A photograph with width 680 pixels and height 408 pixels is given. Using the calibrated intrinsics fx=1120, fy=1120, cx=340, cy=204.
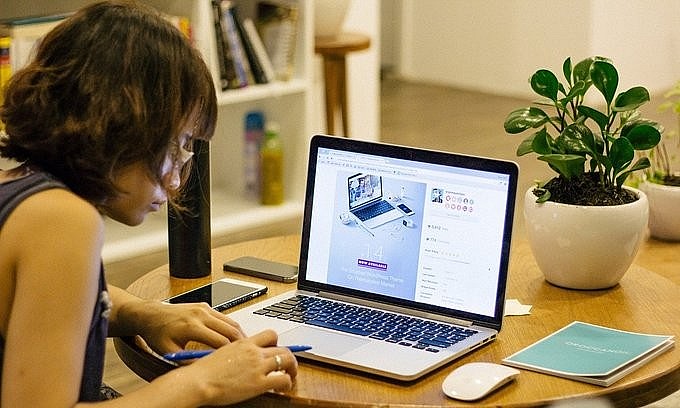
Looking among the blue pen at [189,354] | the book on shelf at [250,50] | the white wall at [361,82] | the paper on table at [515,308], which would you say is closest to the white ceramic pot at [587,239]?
the paper on table at [515,308]

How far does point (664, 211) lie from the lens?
2.32 metres

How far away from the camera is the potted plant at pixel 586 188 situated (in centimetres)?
172

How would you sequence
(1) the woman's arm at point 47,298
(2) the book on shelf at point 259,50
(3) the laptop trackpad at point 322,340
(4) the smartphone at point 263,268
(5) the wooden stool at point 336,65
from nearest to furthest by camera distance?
(1) the woman's arm at point 47,298, (3) the laptop trackpad at point 322,340, (4) the smartphone at point 263,268, (2) the book on shelf at point 259,50, (5) the wooden stool at point 336,65

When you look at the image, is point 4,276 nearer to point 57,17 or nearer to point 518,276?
point 518,276

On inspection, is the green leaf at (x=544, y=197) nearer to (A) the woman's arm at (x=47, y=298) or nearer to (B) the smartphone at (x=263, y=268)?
(B) the smartphone at (x=263, y=268)

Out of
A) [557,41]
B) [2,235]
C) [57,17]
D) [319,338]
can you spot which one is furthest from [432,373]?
[557,41]

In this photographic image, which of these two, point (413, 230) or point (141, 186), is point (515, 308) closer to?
point (413, 230)

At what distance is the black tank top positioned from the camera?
1250 millimetres

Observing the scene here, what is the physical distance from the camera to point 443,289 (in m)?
1.59

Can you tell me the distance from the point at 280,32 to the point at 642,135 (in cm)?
204

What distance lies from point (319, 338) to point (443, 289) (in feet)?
0.66

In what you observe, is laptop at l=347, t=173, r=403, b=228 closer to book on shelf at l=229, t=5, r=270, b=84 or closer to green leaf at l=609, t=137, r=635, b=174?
green leaf at l=609, t=137, r=635, b=174

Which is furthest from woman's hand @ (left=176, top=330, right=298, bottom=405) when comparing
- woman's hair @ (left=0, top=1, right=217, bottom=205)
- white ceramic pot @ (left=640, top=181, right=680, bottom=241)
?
white ceramic pot @ (left=640, top=181, right=680, bottom=241)

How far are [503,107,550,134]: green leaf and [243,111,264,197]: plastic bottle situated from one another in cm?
202
